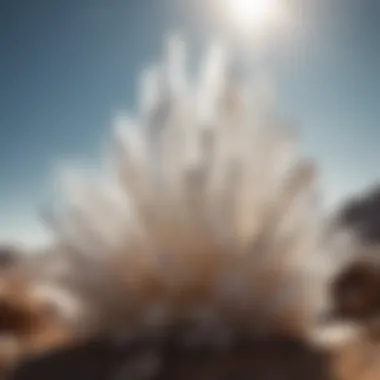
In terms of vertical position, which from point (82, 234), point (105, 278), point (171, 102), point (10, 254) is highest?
point (10, 254)

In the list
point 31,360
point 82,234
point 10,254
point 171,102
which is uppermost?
point 10,254

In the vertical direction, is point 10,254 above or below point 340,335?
above

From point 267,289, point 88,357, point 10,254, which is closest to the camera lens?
point 88,357

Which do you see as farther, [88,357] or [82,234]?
[82,234]

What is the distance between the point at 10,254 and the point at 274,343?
151 ft

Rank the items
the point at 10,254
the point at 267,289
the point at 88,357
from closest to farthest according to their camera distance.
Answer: the point at 88,357, the point at 267,289, the point at 10,254

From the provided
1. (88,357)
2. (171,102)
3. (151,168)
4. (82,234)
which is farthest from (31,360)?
(171,102)

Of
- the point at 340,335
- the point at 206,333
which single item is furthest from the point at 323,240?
the point at 206,333

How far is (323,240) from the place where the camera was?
8.73 meters

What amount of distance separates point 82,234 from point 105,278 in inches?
24.2

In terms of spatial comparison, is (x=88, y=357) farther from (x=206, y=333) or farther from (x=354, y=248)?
(x=354, y=248)

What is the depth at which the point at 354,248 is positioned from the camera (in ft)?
29.7

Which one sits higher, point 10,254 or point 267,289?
point 10,254

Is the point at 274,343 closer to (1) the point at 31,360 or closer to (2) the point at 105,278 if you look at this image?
(2) the point at 105,278
